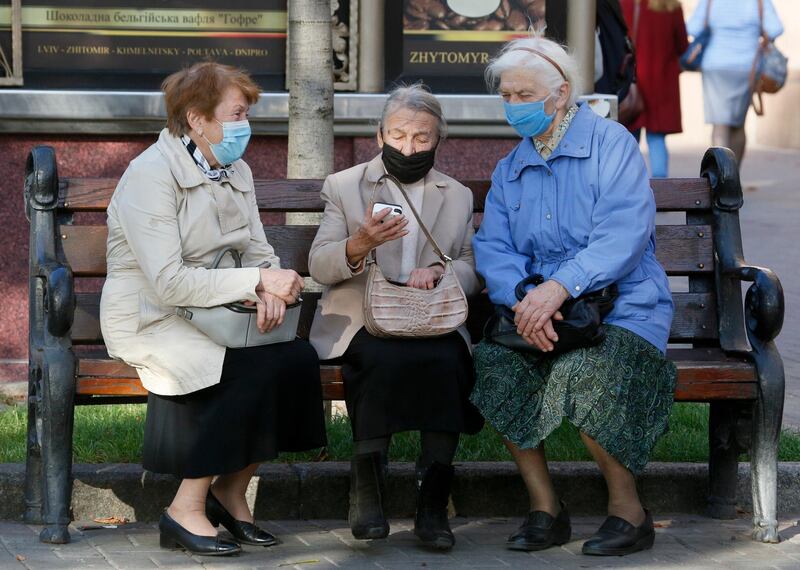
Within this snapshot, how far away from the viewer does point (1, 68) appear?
689 centimetres

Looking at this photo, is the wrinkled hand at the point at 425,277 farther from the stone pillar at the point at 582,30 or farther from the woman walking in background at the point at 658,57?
the woman walking in background at the point at 658,57

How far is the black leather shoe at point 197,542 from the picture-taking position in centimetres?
457

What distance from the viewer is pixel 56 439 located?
15.4 feet

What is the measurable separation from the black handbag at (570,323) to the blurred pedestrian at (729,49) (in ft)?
25.4

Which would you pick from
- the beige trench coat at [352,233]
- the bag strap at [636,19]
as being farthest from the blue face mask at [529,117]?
the bag strap at [636,19]

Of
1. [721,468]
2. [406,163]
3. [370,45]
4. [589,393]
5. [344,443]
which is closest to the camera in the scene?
[589,393]

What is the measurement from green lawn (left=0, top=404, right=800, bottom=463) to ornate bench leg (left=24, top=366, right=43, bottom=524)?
0.39 meters

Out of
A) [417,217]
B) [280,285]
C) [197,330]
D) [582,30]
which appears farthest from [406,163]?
[582,30]

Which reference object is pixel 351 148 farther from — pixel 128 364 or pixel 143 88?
pixel 128 364

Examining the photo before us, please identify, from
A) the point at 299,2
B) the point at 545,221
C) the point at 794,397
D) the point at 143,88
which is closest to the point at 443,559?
the point at 545,221

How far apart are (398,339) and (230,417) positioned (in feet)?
1.88

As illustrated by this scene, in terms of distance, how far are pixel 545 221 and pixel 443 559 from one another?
3.63 feet

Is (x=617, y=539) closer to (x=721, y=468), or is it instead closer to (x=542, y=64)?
(x=721, y=468)

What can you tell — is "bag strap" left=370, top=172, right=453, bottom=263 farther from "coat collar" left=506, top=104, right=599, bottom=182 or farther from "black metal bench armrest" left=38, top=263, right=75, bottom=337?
"black metal bench armrest" left=38, top=263, right=75, bottom=337
